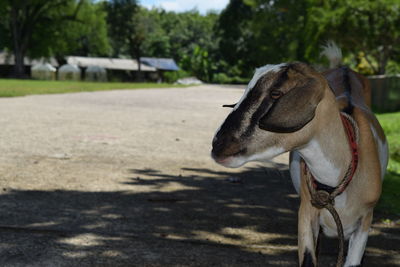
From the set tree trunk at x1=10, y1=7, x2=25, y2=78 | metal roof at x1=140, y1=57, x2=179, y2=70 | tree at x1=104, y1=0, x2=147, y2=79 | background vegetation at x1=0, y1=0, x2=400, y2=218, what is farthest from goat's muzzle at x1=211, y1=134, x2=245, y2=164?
metal roof at x1=140, y1=57, x2=179, y2=70

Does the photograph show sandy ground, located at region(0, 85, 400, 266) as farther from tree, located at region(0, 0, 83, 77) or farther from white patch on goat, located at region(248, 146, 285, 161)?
tree, located at region(0, 0, 83, 77)

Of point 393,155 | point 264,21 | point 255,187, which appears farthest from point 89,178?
point 264,21

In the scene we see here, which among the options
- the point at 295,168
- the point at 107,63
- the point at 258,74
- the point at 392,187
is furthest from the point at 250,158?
the point at 107,63

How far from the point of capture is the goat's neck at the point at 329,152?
102 inches

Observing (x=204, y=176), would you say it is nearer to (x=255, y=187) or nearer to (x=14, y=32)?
(x=255, y=187)

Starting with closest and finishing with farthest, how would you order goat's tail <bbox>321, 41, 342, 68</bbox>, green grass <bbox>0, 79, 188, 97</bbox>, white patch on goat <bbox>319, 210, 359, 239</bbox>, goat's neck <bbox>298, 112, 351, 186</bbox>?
goat's neck <bbox>298, 112, 351, 186</bbox>, white patch on goat <bbox>319, 210, 359, 239</bbox>, goat's tail <bbox>321, 41, 342, 68</bbox>, green grass <bbox>0, 79, 188, 97</bbox>

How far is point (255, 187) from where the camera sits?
702cm

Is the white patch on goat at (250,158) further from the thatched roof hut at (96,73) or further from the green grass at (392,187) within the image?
the thatched roof hut at (96,73)

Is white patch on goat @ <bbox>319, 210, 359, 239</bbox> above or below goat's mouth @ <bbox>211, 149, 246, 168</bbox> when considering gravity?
below

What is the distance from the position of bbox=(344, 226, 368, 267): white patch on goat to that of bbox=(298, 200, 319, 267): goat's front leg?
216 mm

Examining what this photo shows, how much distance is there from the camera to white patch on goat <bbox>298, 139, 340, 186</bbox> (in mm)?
2602

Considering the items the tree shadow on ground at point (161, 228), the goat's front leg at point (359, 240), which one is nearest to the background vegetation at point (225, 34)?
the tree shadow on ground at point (161, 228)

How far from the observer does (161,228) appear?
498 cm

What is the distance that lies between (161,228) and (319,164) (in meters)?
2.56
